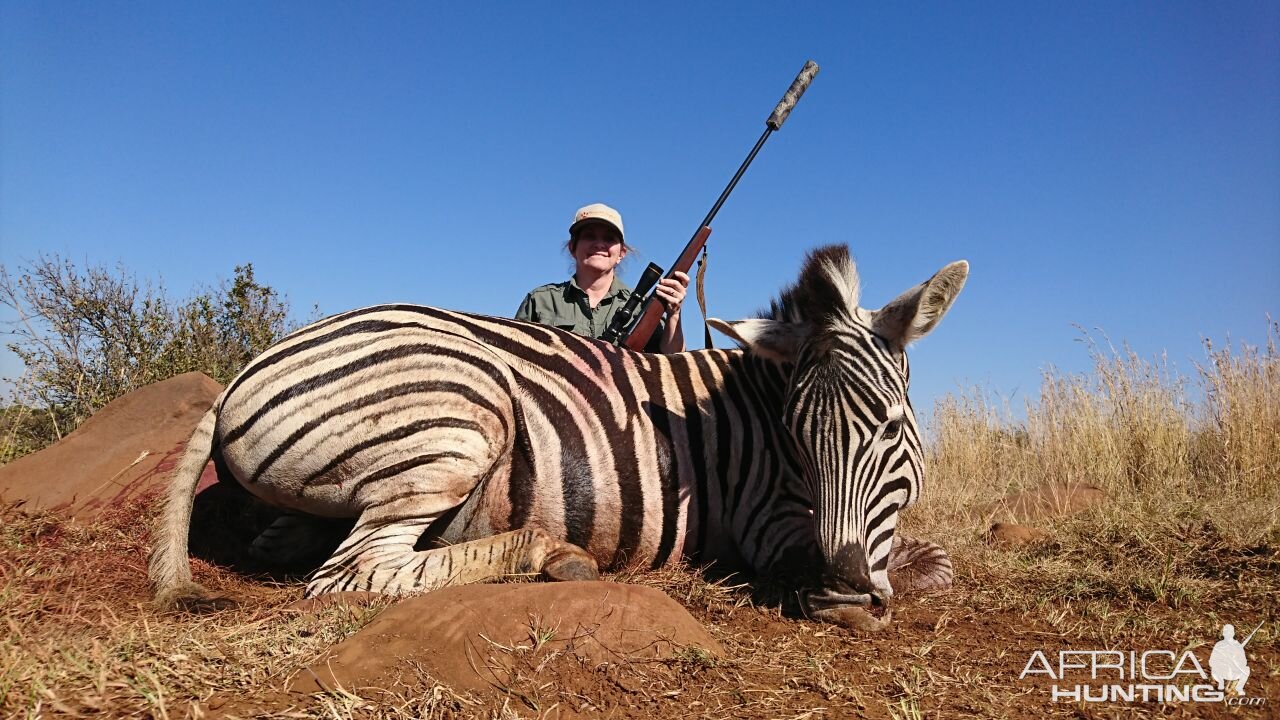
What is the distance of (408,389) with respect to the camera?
3027 millimetres

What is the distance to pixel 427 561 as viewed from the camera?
290 centimetres

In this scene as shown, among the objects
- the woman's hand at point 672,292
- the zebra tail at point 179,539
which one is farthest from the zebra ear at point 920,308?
the zebra tail at point 179,539

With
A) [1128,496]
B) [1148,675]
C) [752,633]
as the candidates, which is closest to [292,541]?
[752,633]

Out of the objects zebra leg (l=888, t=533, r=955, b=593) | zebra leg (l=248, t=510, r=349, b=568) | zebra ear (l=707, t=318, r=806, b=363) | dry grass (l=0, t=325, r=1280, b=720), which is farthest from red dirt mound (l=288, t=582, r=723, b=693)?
zebra leg (l=248, t=510, r=349, b=568)

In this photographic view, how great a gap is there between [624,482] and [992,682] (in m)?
1.64

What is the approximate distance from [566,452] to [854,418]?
4.14 feet

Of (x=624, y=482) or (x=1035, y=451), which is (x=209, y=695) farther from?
(x=1035, y=451)

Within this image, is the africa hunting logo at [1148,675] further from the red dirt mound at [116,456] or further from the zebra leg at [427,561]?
the red dirt mound at [116,456]

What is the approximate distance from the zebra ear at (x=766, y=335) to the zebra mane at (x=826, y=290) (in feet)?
0.29

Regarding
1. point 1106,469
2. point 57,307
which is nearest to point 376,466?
point 1106,469

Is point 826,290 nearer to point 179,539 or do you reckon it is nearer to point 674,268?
point 674,268

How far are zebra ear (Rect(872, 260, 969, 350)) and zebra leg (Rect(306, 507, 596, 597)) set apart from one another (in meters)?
1.59

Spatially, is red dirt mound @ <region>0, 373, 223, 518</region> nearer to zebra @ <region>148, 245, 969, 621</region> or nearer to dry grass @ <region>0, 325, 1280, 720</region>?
dry grass @ <region>0, 325, 1280, 720</region>

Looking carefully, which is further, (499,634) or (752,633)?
(752,633)
